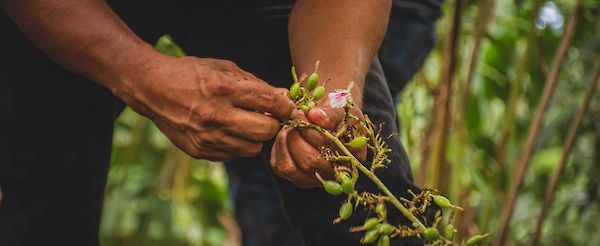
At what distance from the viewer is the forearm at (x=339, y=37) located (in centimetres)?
88

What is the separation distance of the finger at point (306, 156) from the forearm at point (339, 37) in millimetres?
106

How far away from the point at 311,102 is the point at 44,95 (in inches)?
17.8

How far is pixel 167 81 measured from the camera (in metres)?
0.78

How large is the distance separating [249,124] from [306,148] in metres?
0.06

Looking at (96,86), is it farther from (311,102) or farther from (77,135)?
(311,102)

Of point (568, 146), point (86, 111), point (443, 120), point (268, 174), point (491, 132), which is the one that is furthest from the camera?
point (491, 132)

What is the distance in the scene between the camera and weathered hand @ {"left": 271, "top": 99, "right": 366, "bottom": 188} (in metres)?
0.76

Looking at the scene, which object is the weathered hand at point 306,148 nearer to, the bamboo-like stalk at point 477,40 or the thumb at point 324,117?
the thumb at point 324,117

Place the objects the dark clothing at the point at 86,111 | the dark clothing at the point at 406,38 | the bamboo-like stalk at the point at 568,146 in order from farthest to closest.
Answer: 1. the bamboo-like stalk at the point at 568,146
2. the dark clothing at the point at 406,38
3. the dark clothing at the point at 86,111

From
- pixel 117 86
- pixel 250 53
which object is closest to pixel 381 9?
pixel 250 53

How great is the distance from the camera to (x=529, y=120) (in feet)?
5.75

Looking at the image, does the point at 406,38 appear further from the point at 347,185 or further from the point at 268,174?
the point at 347,185

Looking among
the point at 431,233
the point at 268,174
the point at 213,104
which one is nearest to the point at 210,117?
the point at 213,104

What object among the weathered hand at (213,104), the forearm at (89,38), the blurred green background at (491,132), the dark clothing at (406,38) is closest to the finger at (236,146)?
the weathered hand at (213,104)
